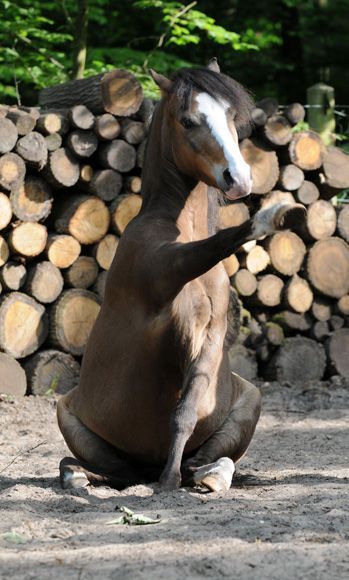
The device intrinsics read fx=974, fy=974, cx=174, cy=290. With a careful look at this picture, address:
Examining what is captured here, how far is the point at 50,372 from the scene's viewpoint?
7590 mm

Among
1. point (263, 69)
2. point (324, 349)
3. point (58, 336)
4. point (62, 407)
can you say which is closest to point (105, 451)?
point (62, 407)

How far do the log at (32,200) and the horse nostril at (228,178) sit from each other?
3.45 meters

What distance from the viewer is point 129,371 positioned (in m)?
4.45

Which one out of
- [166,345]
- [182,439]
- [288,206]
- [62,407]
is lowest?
[62,407]

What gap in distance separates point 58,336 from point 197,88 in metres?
3.56

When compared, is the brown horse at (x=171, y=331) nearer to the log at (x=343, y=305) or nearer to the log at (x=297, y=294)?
the log at (x=297, y=294)

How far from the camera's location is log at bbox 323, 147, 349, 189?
27.4 ft

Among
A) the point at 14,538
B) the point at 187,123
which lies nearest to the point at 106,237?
the point at 187,123

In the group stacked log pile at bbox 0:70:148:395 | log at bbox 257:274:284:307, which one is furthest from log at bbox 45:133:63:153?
log at bbox 257:274:284:307

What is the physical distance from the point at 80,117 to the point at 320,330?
111 inches

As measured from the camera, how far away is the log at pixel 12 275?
7.33 meters

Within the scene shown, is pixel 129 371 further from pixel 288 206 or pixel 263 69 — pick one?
pixel 263 69

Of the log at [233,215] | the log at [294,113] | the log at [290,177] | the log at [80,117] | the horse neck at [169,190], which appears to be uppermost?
the horse neck at [169,190]

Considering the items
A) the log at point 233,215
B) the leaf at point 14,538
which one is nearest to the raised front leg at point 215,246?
the leaf at point 14,538
